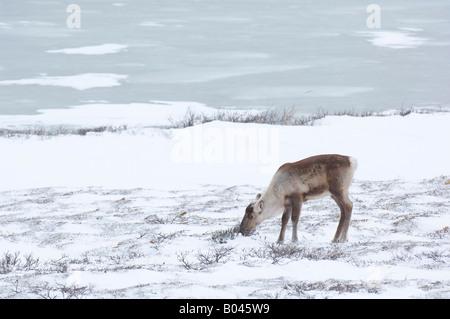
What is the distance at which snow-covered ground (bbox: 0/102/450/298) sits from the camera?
529 cm

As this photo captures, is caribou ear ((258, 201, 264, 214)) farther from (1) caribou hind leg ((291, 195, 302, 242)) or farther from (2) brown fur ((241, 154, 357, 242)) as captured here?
(1) caribou hind leg ((291, 195, 302, 242))

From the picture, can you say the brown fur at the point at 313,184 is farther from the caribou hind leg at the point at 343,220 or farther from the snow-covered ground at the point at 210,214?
the snow-covered ground at the point at 210,214

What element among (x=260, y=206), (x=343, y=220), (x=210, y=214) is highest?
(x=260, y=206)

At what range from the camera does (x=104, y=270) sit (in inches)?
227

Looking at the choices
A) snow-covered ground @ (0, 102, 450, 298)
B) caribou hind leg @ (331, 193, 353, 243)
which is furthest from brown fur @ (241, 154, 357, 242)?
snow-covered ground @ (0, 102, 450, 298)

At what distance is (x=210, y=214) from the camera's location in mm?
9352

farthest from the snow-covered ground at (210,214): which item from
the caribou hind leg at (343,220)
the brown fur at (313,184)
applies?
the brown fur at (313,184)

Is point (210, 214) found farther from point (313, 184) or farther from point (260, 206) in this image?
point (313, 184)

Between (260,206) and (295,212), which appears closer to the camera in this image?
(295,212)

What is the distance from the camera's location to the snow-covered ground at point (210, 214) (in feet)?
17.4

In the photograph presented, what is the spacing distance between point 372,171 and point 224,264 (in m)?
9.19

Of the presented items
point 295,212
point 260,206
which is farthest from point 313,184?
point 260,206
